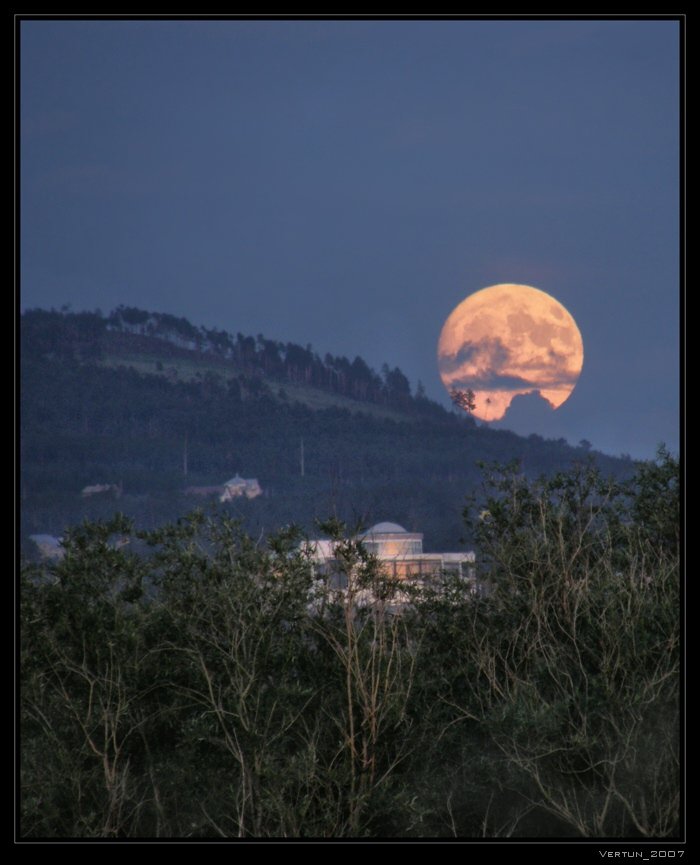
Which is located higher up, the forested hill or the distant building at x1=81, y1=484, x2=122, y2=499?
the forested hill

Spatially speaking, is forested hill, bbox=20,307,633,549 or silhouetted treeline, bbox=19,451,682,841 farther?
forested hill, bbox=20,307,633,549

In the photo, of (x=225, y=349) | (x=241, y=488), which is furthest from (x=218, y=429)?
(x=225, y=349)

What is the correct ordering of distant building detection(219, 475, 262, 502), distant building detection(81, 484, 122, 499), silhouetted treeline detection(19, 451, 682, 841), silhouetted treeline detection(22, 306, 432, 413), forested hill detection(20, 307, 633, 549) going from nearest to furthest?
silhouetted treeline detection(19, 451, 682, 841) → distant building detection(219, 475, 262, 502) → forested hill detection(20, 307, 633, 549) → distant building detection(81, 484, 122, 499) → silhouetted treeline detection(22, 306, 432, 413)

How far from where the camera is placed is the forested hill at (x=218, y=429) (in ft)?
153

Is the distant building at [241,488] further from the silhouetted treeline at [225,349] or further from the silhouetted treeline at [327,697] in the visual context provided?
the silhouetted treeline at [327,697]

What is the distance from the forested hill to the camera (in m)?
46.7

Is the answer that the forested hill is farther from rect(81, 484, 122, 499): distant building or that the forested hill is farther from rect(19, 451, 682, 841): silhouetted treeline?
rect(19, 451, 682, 841): silhouetted treeline

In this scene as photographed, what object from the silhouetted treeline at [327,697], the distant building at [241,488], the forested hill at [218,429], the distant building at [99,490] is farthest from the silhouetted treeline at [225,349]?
the silhouetted treeline at [327,697]

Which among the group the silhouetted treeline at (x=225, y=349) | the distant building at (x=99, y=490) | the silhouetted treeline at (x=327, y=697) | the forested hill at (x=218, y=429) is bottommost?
the silhouetted treeline at (x=327, y=697)

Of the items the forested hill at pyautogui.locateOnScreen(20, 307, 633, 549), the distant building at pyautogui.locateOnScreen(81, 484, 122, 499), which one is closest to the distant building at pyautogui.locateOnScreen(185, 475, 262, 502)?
the forested hill at pyautogui.locateOnScreen(20, 307, 633, 549)

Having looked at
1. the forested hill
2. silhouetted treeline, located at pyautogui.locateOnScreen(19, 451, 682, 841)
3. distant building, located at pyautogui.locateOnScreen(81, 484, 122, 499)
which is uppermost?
the forested hill

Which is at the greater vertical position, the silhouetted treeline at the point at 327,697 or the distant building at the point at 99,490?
the distant building at the point at 99,490

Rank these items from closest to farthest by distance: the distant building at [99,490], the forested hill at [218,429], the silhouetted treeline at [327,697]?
the silhouetted treeline at [327,697] → the forested hill at [218,429] → the distant building at [99,490]

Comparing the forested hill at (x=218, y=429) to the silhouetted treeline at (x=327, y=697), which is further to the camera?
the forested hill at (x=218, y=429)
